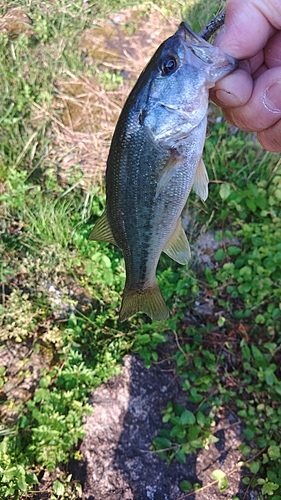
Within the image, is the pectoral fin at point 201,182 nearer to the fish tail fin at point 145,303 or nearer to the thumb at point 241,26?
the thumb at point 241,26

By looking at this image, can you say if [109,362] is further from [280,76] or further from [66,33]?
[66,33]

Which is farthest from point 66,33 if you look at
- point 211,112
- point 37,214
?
point 37,214

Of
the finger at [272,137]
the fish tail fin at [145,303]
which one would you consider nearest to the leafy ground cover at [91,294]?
the fish tail fin at [145,303]

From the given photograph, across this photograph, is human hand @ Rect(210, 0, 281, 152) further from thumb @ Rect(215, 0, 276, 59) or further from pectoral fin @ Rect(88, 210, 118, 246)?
pectoral fin @ Rect(88, 210, 118, 246)

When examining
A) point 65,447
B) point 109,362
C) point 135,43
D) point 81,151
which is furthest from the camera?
point 135,43

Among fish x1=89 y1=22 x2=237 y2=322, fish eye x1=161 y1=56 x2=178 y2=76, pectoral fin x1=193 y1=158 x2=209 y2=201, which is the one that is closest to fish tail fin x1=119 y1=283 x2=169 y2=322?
fish x1=89 y1=22 x2=237 y2=322

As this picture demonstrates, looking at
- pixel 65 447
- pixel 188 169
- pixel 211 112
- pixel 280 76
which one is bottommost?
pixel 65 447
